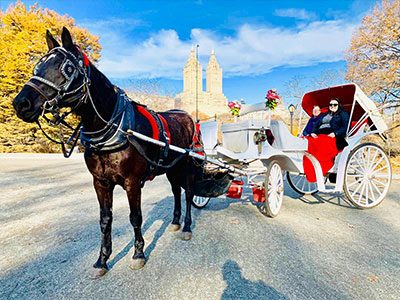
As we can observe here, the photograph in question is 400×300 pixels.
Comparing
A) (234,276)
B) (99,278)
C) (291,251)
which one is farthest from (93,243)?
(291,251)

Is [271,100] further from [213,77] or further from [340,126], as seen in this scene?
[213,77]

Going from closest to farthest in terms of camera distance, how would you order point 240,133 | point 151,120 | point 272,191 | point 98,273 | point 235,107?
point 98,273 → point 151,120 → point 272,191 → point 240,133 → point 235,107

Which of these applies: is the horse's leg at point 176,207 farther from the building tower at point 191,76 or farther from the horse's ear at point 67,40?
the building tower at point 191,76

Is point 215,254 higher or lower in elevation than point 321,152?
lower

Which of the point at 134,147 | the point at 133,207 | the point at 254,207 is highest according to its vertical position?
Result: the point at 134,147

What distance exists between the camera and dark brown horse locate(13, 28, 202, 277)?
177 centimetres

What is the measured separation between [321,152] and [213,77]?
79335 mm

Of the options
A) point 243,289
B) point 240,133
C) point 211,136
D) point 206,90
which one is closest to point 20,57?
point 211,136

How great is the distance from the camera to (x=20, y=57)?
608 inches

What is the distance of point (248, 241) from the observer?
305cm

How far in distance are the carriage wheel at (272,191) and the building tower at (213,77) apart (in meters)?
77.8

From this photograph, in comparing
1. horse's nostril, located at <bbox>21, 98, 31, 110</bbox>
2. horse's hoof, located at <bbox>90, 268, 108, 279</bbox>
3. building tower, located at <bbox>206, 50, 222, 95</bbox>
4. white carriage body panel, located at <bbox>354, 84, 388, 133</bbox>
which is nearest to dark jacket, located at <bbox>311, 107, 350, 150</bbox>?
white carriage body panel, located at <bbox>354, 84, 388, 133</bbox>

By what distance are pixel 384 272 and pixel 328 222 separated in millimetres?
1457

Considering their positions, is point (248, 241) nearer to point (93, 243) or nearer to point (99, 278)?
point (99, 278)
